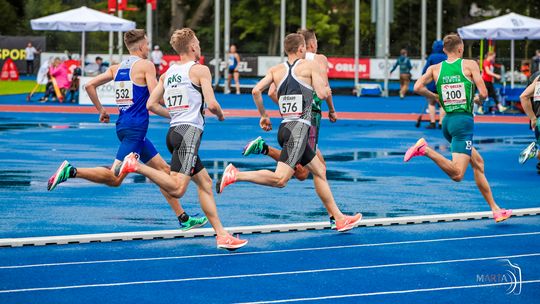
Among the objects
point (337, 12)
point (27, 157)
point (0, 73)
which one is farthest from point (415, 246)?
point (337, 12)

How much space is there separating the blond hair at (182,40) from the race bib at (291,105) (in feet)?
4.35

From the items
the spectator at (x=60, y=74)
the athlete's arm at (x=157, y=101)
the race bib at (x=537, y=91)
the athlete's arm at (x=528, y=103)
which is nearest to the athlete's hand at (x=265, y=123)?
the athlete's arm at (x=157, y=101)

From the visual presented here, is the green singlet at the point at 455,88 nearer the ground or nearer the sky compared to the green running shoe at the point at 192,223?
nearer the sky

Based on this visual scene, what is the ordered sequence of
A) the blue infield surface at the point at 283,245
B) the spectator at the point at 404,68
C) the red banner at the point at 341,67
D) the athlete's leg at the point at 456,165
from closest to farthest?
1. the blue infield surface at the point at 283,245
2. the athlete's leg at the point at 456,165
3. the spectator at the point at 404,68
4. the red banner at the point at 341,67

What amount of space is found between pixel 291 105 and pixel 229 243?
63.4 inches

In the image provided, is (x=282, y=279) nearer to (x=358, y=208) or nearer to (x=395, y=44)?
(x=358, y=208)

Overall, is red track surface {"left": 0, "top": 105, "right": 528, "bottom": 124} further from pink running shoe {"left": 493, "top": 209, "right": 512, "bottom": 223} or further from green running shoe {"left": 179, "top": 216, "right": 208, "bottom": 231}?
green running shoe {"left": 179, "top": 216, "right": 208, "bottom": 231}

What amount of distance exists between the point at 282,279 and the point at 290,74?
8.89ft

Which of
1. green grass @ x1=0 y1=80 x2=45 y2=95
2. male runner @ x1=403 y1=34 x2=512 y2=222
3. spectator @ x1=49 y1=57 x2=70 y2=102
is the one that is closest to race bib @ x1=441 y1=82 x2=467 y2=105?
male runner @ x1=403 y1=34 x2=512 y2=222

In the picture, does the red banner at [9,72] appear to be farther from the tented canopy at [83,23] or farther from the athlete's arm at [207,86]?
the athlete's arm at [207,86]

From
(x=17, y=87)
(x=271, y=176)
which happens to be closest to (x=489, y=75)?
(x=271, y=176)

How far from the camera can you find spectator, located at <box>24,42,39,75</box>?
60.7 metres

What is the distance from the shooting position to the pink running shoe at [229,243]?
1036 centimetres

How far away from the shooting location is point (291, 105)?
1116 cm
